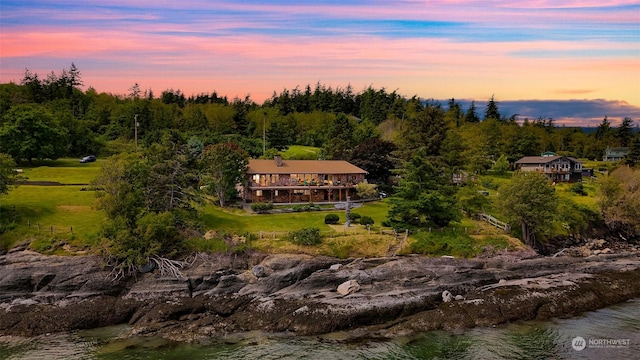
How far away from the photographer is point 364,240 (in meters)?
46.0

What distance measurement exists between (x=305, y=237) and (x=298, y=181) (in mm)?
19212

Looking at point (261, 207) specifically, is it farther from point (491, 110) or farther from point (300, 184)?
point (491, 110)

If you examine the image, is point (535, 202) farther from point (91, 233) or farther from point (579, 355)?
point (91, 233)

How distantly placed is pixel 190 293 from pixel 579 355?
89.6ft

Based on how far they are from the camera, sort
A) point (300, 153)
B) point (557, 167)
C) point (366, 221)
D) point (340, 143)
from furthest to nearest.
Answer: point (300, 153) < point (557, 167) < point (340, 143) < point (366, 221)

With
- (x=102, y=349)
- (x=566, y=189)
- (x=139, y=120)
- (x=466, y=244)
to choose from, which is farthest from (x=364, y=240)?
(x=139, y=120)

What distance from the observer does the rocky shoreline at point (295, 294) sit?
3334 cm

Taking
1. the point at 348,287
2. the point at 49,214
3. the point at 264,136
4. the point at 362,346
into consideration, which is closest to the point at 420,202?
the point at 348,287

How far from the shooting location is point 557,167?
87.9 meters

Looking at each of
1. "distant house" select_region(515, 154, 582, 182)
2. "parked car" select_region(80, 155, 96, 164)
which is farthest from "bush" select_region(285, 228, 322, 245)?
"distant house" select_region(515, 154, 582, 182)

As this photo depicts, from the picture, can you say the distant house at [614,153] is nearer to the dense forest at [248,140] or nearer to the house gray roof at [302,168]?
the dense forest at [248,140]

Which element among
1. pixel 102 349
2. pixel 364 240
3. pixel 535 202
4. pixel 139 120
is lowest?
pixel 102 349

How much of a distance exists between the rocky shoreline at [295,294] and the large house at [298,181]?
67.0 feet

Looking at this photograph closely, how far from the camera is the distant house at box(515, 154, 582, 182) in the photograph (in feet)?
287
